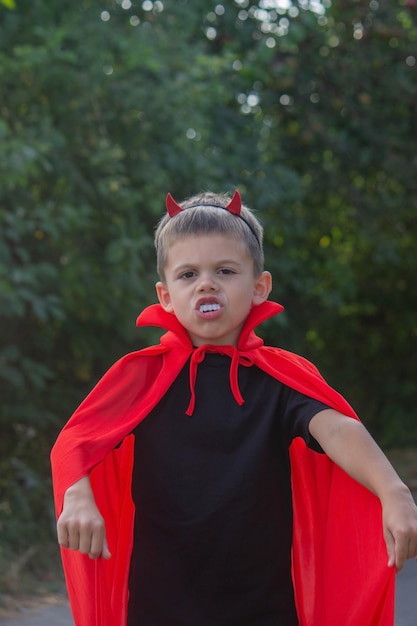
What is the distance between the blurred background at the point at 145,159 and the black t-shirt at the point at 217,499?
7.86 ft

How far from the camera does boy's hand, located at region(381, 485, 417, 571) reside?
2.46 m

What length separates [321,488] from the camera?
293 centimetres

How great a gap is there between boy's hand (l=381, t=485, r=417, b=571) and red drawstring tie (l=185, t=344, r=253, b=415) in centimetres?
47

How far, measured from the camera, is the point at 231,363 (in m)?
2.78

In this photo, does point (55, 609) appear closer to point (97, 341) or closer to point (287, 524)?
point (97, 341)

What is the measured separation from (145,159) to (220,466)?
3691 mm

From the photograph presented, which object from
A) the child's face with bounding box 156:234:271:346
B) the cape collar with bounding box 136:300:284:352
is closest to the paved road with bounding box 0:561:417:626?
the cape collar with bounding box 136:300:284:352

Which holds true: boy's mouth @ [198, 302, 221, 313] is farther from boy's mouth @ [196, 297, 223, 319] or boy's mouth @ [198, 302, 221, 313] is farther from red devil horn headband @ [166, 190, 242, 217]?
red devil horn headband @ [166, 190, 242, 217]

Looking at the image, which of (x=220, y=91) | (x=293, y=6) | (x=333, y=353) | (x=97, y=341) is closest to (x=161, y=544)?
(x=97, y=341)

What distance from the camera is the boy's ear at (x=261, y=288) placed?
2.87 m

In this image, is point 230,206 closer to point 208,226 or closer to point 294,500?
point 208,226

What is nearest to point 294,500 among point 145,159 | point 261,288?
point 261,288

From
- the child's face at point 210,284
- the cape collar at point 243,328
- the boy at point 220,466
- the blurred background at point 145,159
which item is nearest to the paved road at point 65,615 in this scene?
the blurred background at point 145,159

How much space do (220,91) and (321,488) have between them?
412cm
